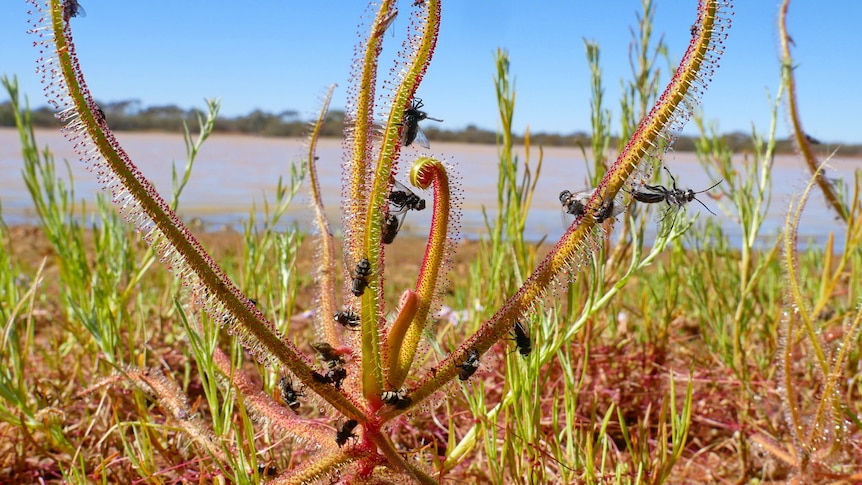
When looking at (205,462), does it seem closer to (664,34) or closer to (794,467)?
(794,467)

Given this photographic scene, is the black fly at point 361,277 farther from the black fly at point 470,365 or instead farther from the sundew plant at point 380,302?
the black fly at point 470,365

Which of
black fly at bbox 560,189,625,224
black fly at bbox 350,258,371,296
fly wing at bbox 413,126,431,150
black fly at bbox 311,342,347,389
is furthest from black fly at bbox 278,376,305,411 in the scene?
black fly at bbox 560,189,625,224

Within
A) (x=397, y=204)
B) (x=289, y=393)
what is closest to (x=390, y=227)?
(x=397, y=204)

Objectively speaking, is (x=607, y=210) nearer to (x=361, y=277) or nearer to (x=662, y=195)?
(x=662, y=195)

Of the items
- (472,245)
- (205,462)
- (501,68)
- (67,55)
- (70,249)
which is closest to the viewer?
(67,55)

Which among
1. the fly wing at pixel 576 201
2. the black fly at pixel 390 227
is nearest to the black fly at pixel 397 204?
the black fly at pixel 390 227

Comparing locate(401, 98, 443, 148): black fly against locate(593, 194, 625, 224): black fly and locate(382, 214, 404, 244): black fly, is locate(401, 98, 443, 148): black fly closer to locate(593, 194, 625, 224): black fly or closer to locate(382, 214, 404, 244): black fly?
locate(382, 214, 404, 244): black fly

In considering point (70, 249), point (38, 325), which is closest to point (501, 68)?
point (70, 249)
